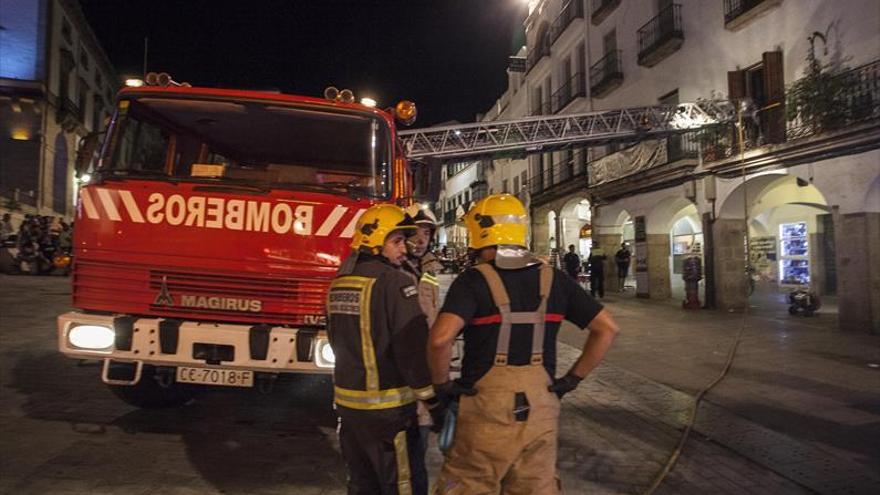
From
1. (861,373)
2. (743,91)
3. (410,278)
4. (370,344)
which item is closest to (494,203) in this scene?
(410,278)

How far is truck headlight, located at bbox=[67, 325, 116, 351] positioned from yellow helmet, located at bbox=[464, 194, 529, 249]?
312 centimetres

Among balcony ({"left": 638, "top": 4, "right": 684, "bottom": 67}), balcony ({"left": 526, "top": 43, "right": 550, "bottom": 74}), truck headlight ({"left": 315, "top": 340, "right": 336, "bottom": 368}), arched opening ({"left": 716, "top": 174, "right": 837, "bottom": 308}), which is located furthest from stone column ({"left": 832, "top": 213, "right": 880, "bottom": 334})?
balcony ({"left": 526, "top": 43, "right": 550, "bottom": 74})

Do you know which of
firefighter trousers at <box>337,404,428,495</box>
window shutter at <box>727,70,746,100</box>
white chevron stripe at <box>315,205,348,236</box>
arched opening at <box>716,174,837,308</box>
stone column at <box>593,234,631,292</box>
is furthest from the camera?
stone column at <box>593,234,631,292</box>

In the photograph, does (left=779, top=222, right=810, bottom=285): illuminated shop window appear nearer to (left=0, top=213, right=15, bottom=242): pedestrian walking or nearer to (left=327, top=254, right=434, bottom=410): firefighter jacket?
(left=327, top=254, right=434, bottom=410): firefighter jacket

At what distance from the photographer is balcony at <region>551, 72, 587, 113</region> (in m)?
23.5

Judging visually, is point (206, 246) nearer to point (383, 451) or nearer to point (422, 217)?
point (422, 217)

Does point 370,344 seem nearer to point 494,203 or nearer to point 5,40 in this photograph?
point 494,203

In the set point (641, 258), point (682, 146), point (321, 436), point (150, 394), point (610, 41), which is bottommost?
point (321, 436)

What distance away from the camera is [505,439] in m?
2.28

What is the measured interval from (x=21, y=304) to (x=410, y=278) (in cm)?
1222

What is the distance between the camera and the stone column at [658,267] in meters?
17.4

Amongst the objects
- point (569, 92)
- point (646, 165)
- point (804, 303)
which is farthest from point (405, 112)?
point (569, 92)

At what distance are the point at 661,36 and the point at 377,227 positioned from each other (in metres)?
17.1

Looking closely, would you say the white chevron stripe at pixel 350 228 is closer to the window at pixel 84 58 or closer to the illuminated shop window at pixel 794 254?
the illuminated shop window at pixel 794 254
